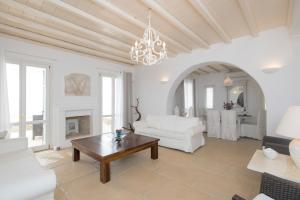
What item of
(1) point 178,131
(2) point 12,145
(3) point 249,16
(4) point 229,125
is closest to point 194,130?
(1) point 178,131

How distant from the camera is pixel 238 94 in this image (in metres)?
6.43

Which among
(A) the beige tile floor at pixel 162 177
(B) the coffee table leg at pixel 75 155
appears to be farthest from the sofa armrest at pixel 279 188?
(B) the coffee table leg at pixel 75 155

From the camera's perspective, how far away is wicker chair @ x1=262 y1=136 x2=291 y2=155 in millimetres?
2486

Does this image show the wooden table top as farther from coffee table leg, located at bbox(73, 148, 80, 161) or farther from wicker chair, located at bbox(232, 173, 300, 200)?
wicker chair, located at bbox(232, 173, 300, 200)

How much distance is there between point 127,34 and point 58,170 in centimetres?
301

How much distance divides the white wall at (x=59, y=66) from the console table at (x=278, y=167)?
4450mm

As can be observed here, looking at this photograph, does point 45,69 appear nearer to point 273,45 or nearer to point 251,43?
point 251,43

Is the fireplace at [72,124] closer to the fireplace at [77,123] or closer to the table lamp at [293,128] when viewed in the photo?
the fireplace at [77,123]

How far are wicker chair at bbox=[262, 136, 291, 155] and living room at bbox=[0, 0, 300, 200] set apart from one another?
0.05ft

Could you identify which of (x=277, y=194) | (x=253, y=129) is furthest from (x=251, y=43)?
(x=277, y=194)

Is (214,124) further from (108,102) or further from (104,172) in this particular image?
(104,172)

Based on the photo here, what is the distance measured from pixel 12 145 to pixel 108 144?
Result: 1.57m

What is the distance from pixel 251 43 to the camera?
3.75 m

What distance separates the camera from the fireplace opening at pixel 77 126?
15.5 ft
